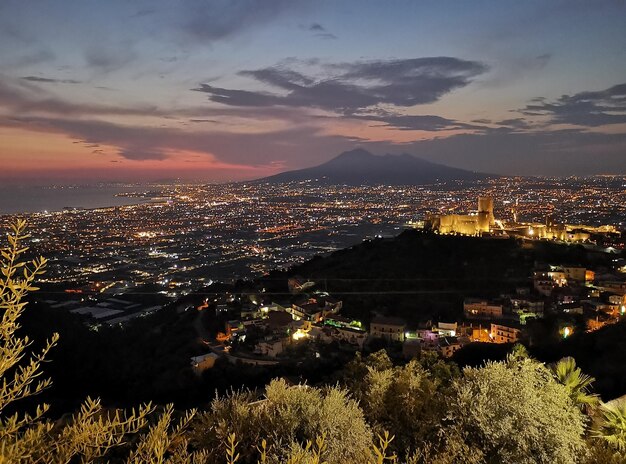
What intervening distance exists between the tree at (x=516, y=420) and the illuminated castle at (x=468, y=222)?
91.4ft

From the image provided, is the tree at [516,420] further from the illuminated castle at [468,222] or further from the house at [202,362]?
the illuminated castle at [468,222]

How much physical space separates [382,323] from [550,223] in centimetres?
1983

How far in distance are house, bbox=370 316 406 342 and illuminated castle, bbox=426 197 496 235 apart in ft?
54.0

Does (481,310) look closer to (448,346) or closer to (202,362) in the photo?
(448,346)

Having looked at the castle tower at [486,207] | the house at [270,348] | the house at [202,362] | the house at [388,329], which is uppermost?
the castle tower at [486,207]

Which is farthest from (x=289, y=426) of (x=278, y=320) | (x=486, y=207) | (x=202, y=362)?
(x=486, y=207)

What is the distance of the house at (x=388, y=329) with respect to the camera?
56.3 feet

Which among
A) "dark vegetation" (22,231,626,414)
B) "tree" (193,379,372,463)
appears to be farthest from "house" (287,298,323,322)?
"tree" (193,379,372,463)

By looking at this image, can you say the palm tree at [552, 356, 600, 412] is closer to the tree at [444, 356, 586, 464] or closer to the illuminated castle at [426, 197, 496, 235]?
the tree at [444, 356, 586, 464]

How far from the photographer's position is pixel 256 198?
74062 mm

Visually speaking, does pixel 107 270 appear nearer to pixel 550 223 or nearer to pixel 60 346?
pixel 60 346

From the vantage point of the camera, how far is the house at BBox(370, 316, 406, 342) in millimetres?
17172

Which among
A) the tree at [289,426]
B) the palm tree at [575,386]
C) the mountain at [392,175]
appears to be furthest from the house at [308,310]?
the mountain at [392,175]

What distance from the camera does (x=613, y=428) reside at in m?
5.66
